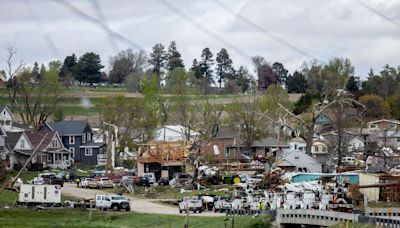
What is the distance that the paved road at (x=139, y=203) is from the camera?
59.3 meters

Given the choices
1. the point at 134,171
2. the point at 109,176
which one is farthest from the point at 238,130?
the point at 109,176

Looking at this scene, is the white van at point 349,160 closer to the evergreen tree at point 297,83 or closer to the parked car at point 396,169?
the parked car at point 396,169

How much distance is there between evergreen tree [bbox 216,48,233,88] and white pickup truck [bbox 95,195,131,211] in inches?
4887

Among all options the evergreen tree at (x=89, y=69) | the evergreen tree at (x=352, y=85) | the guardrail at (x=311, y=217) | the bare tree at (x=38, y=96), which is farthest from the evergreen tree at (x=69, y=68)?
the guardrail at (x=311, y=217)

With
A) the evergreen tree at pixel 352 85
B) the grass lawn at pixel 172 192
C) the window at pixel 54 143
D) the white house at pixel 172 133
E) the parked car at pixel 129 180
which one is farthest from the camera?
the evergreen tree at pixel 352 85

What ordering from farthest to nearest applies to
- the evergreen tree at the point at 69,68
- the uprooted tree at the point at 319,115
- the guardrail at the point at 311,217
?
the evergreen tree at the point at 69,68 → the uprooted tree at the point at 319,115 → the guardrail at the point at 311,217

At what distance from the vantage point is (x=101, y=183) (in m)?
79.3

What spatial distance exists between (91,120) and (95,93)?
8.78 meters

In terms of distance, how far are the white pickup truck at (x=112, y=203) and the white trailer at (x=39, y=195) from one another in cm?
414

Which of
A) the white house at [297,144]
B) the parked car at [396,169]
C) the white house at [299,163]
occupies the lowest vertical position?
the parked car at [396,169]

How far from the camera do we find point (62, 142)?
112 meters

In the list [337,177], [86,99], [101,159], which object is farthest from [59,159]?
[86,99]

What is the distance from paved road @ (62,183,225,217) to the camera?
5934 centimetres

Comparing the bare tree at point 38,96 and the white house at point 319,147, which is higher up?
the bare tree at point 38,96
